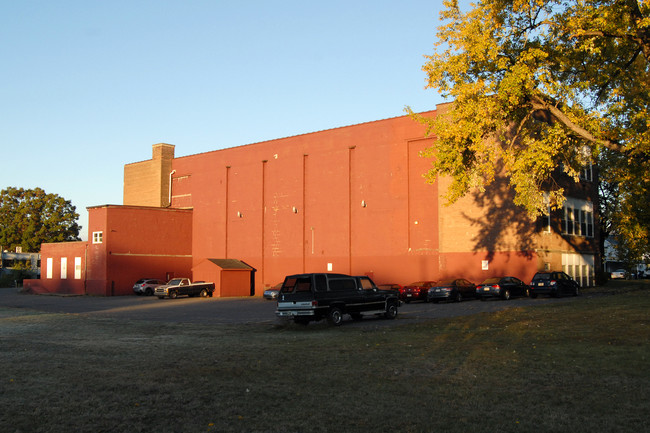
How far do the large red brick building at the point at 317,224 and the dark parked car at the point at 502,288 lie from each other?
9.72 ft

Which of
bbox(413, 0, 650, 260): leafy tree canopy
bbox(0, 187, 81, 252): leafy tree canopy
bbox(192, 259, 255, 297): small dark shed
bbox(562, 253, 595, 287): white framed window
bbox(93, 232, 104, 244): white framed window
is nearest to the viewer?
bbox(413, 0, 650, 260): leafy tree canopy

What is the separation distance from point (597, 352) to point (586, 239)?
36642mm

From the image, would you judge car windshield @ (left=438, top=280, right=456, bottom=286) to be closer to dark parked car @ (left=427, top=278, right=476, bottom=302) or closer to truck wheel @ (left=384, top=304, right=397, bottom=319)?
dark parked car @ (left=427, top=278, right=476, bottom=302)

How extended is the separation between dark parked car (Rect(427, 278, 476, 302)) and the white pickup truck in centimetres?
2021

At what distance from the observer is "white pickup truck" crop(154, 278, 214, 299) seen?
4753 centimetres

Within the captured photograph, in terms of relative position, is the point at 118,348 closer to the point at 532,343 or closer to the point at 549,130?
the point at 532,343

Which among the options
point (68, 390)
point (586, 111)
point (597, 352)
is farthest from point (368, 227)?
point (68, 390)

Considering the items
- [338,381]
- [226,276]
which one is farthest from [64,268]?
[338,381]

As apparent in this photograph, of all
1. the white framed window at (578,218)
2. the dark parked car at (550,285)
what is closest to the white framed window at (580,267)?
the white framed window at (578,218)

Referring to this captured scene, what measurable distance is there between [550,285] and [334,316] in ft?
62.7

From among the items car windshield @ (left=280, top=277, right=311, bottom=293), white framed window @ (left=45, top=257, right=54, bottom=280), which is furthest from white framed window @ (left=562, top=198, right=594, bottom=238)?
white framed window @ (left=45, top=257, right=54, bottom=280)

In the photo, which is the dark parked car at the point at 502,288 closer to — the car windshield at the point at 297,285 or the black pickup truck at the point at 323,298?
the black pickup truck at the point at 323,298

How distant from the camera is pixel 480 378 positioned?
33.8 ft

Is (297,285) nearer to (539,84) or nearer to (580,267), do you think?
(539,84)
